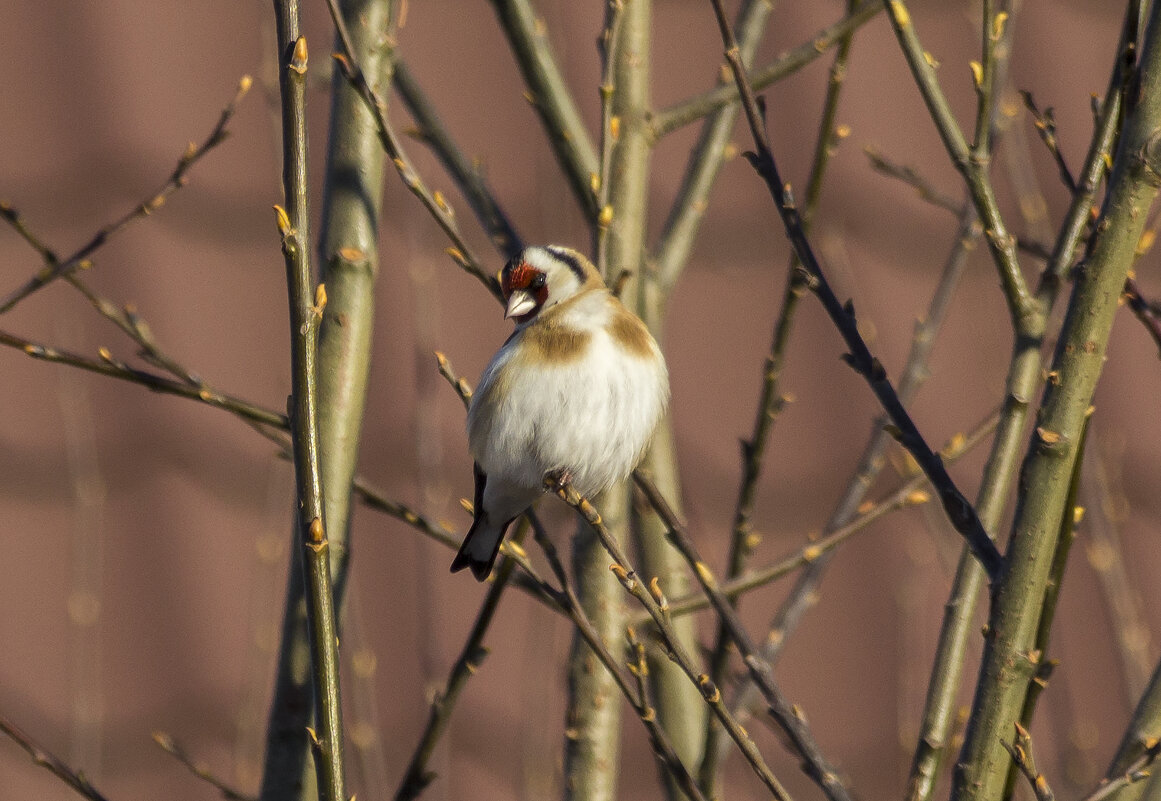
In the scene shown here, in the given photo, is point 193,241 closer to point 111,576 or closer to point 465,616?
point 111,576

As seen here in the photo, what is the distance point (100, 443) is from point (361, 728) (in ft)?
2.74

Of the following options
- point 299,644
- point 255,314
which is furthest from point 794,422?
point 299,644

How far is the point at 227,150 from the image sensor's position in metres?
2.62

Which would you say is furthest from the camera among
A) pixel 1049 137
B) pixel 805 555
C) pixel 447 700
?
Answer: pixel 805 555

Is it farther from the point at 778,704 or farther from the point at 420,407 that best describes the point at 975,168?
the point at 420,407

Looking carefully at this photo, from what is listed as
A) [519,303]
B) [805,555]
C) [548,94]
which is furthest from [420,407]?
[805,555]

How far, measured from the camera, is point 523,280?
1996 mm

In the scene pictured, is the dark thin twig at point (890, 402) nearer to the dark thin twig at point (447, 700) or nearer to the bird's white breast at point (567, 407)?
the dark thin twig at point (447, 700)

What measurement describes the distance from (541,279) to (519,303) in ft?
0.29

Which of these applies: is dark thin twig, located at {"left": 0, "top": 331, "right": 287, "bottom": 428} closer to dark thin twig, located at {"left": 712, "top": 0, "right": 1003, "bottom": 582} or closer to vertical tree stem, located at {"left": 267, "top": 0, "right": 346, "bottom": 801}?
vertical tree stem, located at {"left": 267, "top": 0, "right": 346, "bottom": 801}

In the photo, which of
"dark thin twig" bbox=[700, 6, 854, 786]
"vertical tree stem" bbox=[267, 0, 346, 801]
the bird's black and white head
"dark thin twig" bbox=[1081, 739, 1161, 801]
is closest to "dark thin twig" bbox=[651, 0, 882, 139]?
"dark thin twig" bbox=[700, 6, 854, 786]

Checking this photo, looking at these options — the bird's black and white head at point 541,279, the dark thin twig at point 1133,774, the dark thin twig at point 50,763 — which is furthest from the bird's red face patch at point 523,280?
the dark thin twig at point 1133,774

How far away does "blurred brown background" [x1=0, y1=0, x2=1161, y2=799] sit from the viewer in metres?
2.38

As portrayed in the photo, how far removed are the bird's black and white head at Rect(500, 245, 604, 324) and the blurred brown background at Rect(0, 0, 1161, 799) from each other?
0.49 feet
